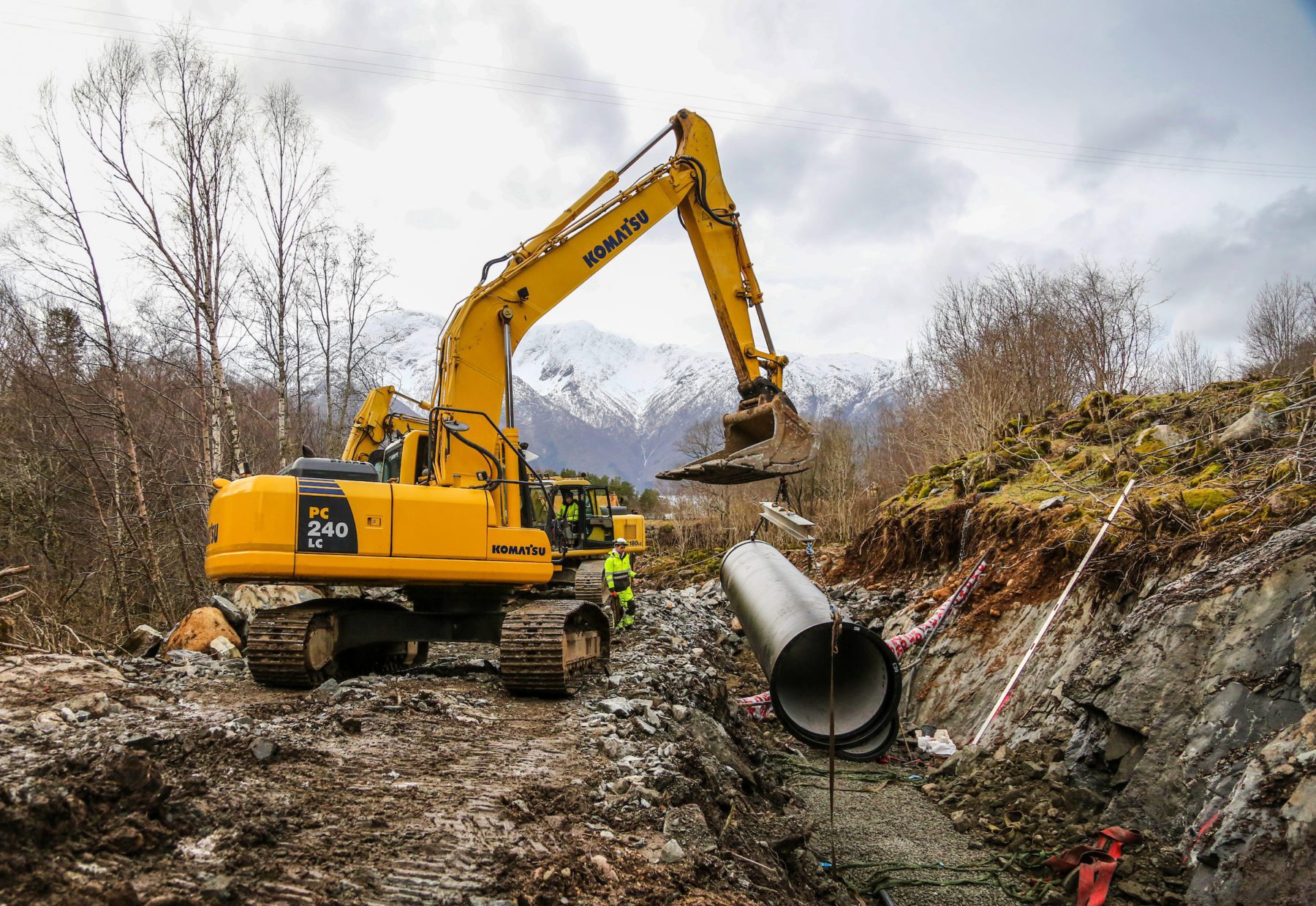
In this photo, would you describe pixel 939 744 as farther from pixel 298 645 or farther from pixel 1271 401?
pixel 298 645

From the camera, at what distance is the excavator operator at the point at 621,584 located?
37.0 feet

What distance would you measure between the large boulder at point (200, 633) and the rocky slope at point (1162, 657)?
751cm

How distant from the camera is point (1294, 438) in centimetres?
669

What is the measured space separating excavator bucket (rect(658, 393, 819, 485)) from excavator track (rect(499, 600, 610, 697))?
1.78 m

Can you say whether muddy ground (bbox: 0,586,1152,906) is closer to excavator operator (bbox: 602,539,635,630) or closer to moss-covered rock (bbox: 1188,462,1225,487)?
moss-covered rock (bbox: 1188,462,1225,487)

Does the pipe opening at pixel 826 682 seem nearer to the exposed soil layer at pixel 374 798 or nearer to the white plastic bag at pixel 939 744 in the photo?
the exposed soil layer at pixel 374 798

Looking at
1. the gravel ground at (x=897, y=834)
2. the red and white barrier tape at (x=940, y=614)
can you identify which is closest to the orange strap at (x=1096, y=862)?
the gravel ground at (x=897, y=834)

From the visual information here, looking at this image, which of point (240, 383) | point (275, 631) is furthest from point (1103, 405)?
point (240, 383)

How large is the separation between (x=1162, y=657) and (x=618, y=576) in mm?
7289

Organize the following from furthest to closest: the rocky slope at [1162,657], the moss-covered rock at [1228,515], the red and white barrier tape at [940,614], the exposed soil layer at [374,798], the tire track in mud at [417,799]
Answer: the red and white barrier tape at [940,614], the moss-covered rock at [1228,515], the rocky slope at [1162,657], the tire track in mud at [417,799], the exposed soil layer at [374,798]

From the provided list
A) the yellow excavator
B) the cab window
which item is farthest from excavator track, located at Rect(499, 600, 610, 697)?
the cab window

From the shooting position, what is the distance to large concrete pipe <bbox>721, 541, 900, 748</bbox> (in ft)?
17.3

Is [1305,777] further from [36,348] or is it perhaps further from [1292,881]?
[36,348]

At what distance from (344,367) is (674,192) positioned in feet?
55.5
